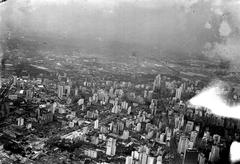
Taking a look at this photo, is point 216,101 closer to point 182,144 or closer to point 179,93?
point 179,93

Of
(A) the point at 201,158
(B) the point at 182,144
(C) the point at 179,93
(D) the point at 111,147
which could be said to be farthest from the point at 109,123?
(A) the point at 201,158

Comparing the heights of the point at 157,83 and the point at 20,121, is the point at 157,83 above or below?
above

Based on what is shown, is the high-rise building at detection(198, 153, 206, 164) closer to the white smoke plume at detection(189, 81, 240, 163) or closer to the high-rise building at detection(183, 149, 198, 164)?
the high-rise building at detection(183, 149, 198, 164)

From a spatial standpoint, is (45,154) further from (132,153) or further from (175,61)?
(175,61)

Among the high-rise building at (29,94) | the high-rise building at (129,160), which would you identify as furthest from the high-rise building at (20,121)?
the high-rise building at (129,160)

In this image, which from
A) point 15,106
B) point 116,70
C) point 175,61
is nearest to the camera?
point 15,106

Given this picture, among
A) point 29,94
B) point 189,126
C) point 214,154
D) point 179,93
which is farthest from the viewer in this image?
point 29,94

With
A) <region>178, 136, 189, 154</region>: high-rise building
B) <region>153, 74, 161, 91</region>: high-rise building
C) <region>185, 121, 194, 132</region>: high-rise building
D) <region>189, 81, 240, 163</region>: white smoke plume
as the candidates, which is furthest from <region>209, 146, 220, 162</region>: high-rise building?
<region>153, 74, 161, 91</region>: high-rise building

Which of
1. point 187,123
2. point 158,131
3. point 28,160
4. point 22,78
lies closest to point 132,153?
point 158,131
